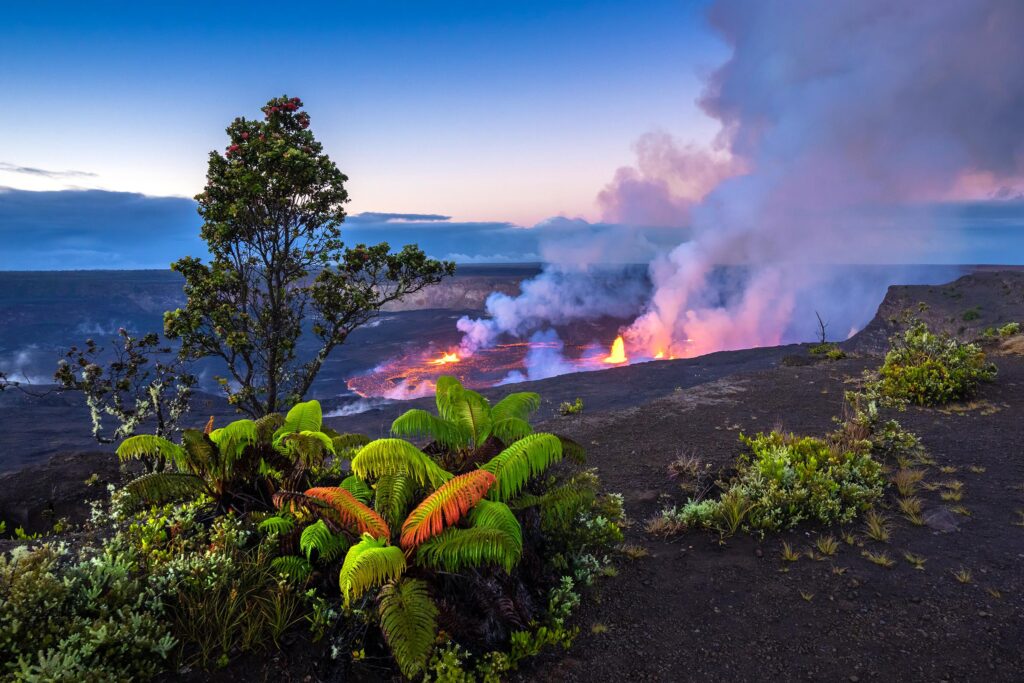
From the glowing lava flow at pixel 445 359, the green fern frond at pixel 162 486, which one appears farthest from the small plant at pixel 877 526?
the glowing lava flow at pixel 445 359

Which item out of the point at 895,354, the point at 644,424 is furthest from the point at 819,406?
the point at 644,424

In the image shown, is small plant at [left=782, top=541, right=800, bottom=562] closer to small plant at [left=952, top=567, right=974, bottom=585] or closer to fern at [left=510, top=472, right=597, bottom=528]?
small plant at [left=952, top=567, right=974, bottom=585]

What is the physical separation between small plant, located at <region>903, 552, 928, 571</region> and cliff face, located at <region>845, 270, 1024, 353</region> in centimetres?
3355

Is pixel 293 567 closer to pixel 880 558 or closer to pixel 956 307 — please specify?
pixel 880 558

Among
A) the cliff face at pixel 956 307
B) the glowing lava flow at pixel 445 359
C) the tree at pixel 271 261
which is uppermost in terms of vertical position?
the tree at pixel 271 261

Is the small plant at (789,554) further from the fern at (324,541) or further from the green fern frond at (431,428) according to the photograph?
the fern at (324,541)

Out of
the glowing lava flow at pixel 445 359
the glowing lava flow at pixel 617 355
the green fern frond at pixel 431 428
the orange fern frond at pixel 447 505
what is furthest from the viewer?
the glowing lava flow at pixel 445 359

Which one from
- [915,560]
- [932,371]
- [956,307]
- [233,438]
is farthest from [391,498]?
[956,307]

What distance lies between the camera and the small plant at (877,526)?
6.17m

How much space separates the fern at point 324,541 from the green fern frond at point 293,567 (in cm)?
9

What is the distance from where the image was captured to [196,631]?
3.89 meters

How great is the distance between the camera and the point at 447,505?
409 cm

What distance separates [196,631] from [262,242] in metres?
9.50

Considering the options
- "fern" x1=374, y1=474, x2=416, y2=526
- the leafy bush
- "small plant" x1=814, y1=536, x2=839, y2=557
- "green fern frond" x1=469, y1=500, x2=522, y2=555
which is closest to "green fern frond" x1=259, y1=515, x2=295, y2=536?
"fern" x1=374, y1=474, x2=416, y2=526
